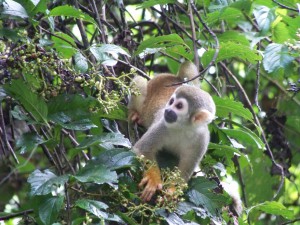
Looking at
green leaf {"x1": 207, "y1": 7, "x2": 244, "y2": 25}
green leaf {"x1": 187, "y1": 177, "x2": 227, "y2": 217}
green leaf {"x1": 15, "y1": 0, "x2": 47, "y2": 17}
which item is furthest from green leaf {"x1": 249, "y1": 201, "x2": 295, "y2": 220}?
green leaf {"x1": 15, "y1": 0, "x2": 47, "y2": 17}

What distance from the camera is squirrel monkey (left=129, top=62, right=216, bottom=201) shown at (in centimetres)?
350

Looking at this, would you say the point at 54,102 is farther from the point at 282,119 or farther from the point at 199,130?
the point at 282,119

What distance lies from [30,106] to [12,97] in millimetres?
141

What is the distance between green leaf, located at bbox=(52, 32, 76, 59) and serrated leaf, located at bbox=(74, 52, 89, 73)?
3.8 inches

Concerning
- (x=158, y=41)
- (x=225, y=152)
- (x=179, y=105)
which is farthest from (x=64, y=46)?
(x=225, y=152)

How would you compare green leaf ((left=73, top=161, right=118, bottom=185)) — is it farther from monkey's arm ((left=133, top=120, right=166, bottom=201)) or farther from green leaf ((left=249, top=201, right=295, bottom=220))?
green leaf ((left=249, top=201, right=295, bottom=220))

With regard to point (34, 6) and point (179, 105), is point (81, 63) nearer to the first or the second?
point (34, 6)

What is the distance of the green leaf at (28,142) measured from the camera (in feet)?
8.92

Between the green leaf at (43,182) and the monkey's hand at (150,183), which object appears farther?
the monkey's hand at (150,183)

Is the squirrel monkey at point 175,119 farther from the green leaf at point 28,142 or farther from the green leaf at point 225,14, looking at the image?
the green leaf at point 28,142

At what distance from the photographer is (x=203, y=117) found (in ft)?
11.6

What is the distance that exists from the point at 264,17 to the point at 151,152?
1.09m

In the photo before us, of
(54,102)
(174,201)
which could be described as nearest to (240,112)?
(174,201)

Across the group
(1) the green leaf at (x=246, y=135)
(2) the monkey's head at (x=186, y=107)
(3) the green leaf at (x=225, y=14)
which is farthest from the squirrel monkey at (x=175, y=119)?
(3) the green leaf at (x=225, y=14)
